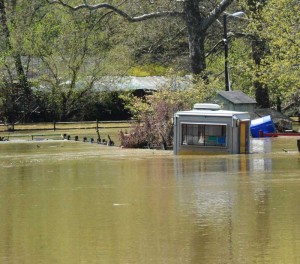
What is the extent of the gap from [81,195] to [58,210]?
2.82m

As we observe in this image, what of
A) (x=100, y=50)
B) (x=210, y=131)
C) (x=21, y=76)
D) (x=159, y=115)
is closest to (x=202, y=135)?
(x=210, y=131)

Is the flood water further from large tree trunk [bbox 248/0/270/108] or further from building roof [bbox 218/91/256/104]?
large tree trunk [bbox 248/0/270/108]

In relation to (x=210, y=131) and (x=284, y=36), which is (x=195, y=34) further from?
(x=210, y=131)

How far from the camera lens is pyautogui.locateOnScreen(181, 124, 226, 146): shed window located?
38281 millimetres

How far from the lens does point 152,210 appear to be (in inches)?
883

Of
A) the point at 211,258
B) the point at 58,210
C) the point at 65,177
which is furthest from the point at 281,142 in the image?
the point at 211,258

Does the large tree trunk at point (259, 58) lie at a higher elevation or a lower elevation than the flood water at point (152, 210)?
higher

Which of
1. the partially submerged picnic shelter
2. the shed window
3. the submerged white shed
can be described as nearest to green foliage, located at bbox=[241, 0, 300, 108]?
the partially submerged picnic shelter

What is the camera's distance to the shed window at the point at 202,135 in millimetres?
38281

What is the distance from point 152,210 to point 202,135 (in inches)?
645

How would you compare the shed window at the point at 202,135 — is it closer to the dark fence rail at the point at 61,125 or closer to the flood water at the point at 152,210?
the flood water at the point at 152,210

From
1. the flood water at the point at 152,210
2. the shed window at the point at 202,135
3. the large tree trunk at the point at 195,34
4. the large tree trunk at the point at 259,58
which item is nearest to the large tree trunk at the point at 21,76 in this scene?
the large tree trunk at the point at 195,34

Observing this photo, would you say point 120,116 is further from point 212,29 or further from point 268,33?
point 268,33

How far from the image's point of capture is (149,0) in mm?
61531
